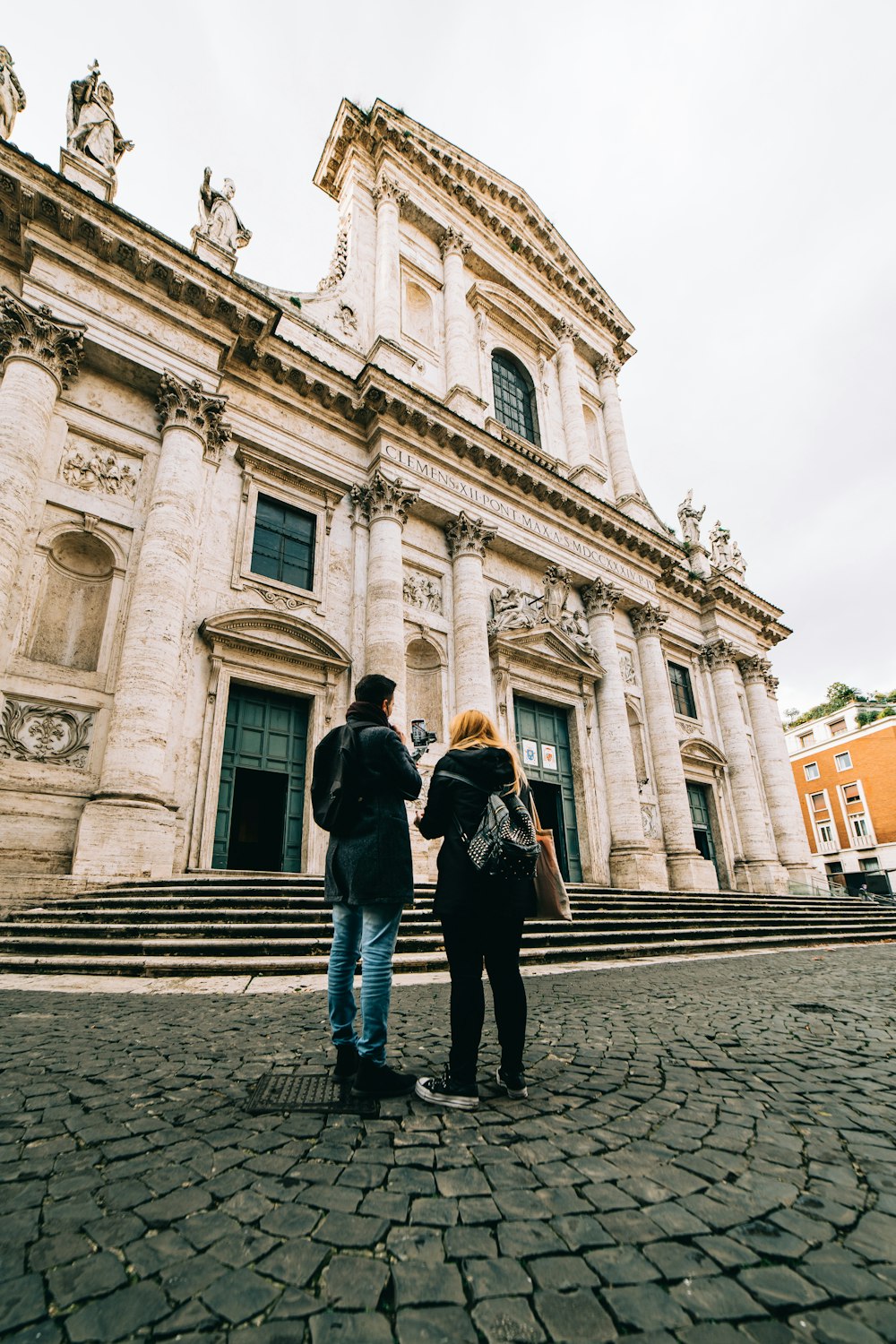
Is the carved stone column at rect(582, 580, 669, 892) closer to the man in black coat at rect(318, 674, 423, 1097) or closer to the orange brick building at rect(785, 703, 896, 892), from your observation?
the man in black coat at rect(318, 674, 423, 1097)

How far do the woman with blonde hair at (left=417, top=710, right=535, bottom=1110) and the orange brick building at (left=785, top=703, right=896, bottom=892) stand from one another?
1558 inches

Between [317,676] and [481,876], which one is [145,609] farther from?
[481,876]

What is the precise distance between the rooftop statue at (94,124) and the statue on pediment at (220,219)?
1.65 m

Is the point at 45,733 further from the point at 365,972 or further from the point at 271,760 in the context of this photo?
the point at 365,972

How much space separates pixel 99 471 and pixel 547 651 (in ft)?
35.0

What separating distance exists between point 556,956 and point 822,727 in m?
46.3

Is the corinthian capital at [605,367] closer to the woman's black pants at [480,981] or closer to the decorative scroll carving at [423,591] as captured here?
the decorative scroll carving at [423,591]

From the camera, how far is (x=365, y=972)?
286 centimetres

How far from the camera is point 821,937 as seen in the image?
34.7ft

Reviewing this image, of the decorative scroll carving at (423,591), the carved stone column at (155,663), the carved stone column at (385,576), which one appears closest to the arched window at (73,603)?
the carved stone column at (155,663)

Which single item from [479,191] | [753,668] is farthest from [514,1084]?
[479,191]

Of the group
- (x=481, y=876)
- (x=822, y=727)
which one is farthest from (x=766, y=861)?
(x=822, y=727)

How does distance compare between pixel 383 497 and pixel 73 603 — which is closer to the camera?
pixel 73 603

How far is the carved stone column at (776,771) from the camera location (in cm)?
2059
